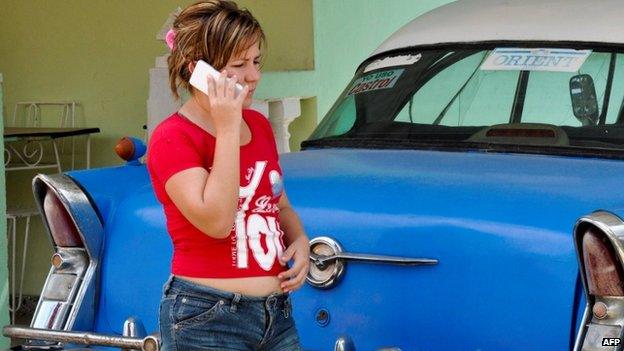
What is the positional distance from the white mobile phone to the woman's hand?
0.03 feet

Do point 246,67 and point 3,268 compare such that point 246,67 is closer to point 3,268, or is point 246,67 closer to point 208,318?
point 208,318

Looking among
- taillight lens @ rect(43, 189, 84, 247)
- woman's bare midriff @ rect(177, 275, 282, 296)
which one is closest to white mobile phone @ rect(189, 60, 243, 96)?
woman's bare midriff @ rect(177, 275, 282, 296)

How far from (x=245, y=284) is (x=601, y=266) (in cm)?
87

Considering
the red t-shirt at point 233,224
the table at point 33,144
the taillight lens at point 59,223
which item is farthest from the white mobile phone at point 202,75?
the table at point 33,144

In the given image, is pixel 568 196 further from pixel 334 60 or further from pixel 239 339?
pixel 334 60

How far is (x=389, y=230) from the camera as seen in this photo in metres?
3.60

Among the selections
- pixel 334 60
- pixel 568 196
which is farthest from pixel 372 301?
pixel 334 60

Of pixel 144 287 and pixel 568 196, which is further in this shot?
pixel 144 287

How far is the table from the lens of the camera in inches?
307

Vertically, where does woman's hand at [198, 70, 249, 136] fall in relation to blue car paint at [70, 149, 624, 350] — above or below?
above

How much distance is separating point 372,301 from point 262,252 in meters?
0.64

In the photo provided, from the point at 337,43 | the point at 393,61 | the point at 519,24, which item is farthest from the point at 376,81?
the point at 337,43

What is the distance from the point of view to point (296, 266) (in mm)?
3158

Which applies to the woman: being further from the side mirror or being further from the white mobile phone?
the side mirror
